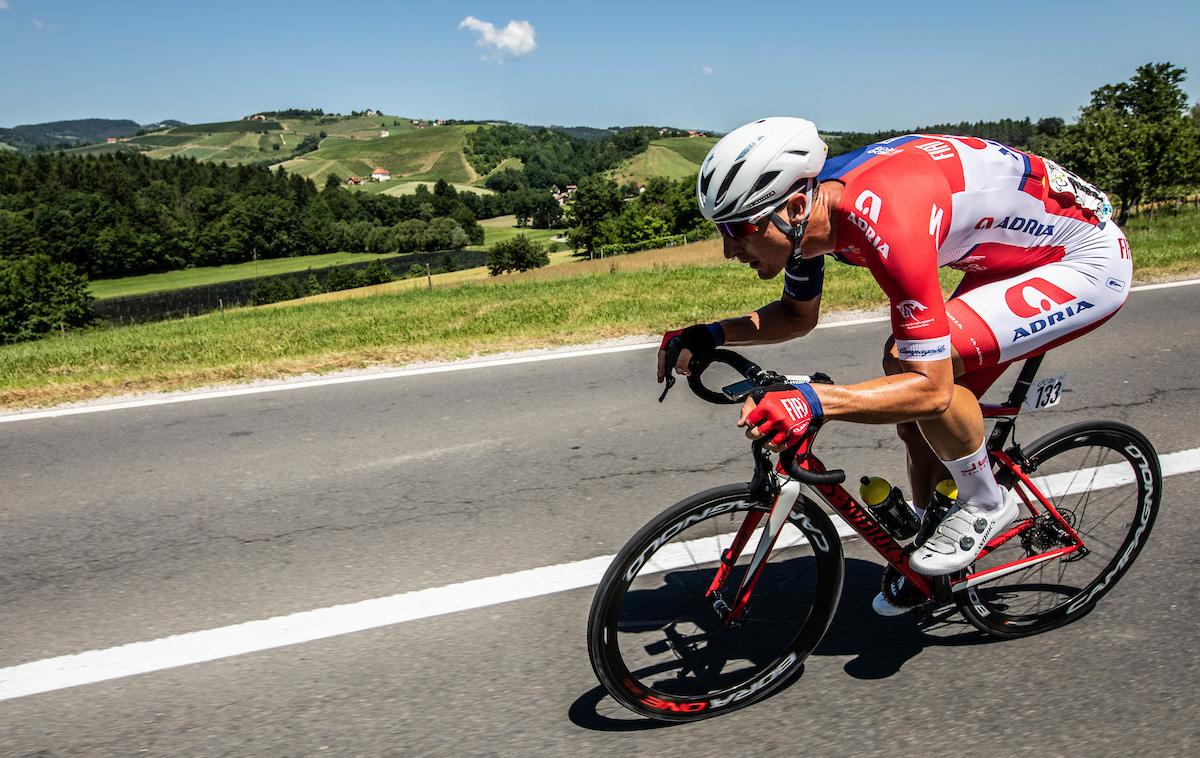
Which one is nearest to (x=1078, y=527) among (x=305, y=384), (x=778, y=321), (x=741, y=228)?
(x=778, y=321)

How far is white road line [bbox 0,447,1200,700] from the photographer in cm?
282

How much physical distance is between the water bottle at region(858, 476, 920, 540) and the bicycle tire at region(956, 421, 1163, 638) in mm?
331

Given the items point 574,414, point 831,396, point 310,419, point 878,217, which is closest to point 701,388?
point 831,396

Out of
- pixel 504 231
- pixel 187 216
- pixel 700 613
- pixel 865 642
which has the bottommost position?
pixel 865 642

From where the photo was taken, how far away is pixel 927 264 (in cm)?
220

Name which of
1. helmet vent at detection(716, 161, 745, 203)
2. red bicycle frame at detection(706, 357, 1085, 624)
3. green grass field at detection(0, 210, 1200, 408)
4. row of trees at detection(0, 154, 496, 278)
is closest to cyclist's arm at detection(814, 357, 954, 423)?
red bicycle frame at detection(706, 357, 1085, 624)

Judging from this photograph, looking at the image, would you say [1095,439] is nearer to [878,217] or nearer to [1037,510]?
[1037,510]

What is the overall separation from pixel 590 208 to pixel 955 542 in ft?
333

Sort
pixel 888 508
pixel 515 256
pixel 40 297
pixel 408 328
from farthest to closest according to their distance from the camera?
pixel 515 256 < pixel 40 297 < pixel 408 328 < pixel 888 508

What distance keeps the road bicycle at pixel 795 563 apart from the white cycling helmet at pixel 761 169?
1.50 feet

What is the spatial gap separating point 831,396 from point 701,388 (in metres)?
0.39

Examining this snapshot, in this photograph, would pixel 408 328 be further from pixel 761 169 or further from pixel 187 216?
pixel 187 216

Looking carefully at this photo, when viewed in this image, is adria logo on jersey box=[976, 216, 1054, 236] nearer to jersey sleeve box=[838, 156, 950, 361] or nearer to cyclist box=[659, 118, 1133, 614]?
cyclist box=[659, 118, 1133, 614]

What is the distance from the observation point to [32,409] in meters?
6.14
